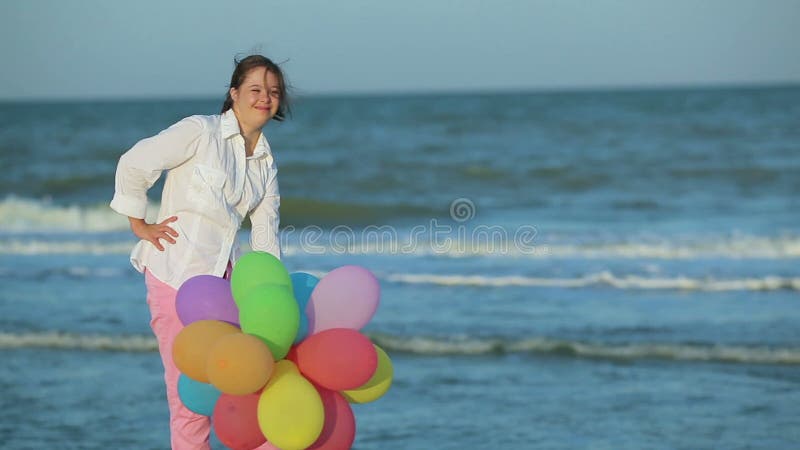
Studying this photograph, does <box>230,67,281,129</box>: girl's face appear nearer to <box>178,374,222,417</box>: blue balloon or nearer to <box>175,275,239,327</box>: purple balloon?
<box>175,275,239,327</box>: purple balloon

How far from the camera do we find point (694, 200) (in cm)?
1639

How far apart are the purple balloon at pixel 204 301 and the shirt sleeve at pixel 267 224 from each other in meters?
0.37

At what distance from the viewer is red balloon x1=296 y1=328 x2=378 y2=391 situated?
361 cm

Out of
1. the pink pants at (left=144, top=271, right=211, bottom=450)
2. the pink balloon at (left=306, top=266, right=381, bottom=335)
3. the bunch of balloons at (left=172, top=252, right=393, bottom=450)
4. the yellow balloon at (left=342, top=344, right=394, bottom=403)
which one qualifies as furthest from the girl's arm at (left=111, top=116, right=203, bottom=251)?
the yellow balloon at (left=342, top=344, right=394, bottom=403)

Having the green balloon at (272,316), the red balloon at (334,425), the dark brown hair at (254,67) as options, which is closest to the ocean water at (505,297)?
the dark brown hair at (254,67)

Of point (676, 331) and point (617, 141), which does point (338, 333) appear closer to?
point (676, 331)

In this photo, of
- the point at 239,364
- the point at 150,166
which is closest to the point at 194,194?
the point at 150,166

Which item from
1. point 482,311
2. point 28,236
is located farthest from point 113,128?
point 482,311

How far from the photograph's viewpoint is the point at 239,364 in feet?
11.1

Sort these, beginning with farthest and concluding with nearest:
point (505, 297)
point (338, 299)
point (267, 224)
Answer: point (505, 297)
point (267, 224)
point (338, 299)

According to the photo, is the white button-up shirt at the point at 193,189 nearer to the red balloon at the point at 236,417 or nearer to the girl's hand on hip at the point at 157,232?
the girl's hand on hip at the point at 157,232

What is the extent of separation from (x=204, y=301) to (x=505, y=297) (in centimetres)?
590

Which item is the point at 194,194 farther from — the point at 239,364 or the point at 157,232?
the point at 239,364

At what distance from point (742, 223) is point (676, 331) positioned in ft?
20.8
